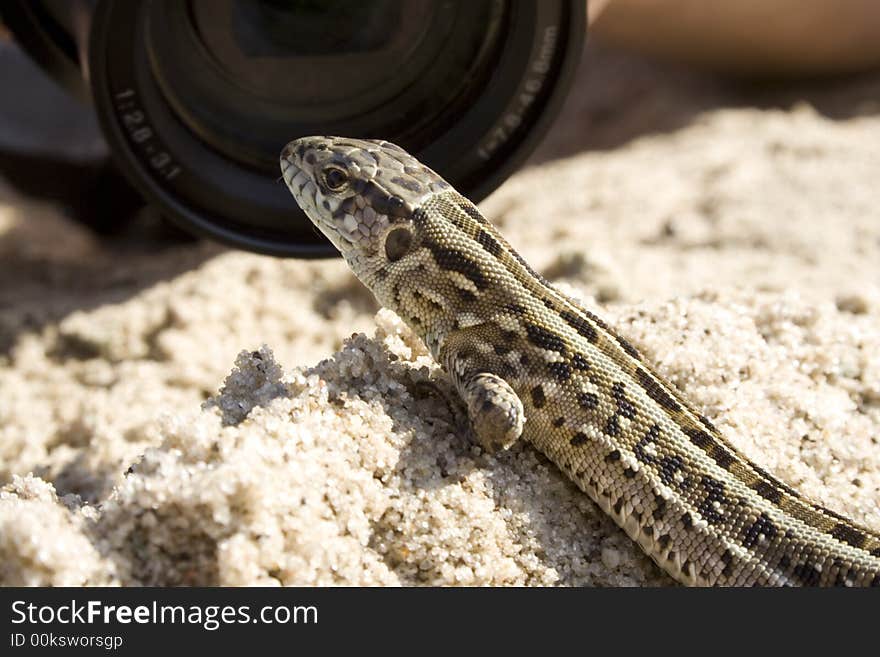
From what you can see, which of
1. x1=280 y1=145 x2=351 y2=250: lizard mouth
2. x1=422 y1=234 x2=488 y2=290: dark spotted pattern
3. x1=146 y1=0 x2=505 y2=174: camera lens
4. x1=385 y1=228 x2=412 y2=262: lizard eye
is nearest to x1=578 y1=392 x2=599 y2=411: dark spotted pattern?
x1=422 y1=234 x2=488 y2=290: dark spotted pattern

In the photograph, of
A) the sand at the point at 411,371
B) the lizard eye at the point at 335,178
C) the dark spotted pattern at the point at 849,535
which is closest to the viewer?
the sand at the point at 411,371

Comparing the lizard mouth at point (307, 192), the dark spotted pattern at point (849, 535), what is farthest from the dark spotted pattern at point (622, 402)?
the lizard mouth at point (307, 192)

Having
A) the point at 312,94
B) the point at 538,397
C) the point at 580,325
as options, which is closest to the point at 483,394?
the point at 538,397

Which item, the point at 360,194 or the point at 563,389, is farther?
the point at 360,194

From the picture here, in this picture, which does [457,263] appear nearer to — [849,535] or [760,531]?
[760,531]

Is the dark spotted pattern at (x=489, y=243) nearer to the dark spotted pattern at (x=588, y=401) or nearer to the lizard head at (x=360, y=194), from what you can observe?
the lizard head at (x=360, y=194)

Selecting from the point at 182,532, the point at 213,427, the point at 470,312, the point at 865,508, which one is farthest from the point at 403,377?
the point at 865,508

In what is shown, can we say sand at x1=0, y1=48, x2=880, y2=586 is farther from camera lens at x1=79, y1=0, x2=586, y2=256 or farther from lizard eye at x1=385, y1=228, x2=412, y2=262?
camera lens at x1=79, y1=0, x2=586, y2=256
